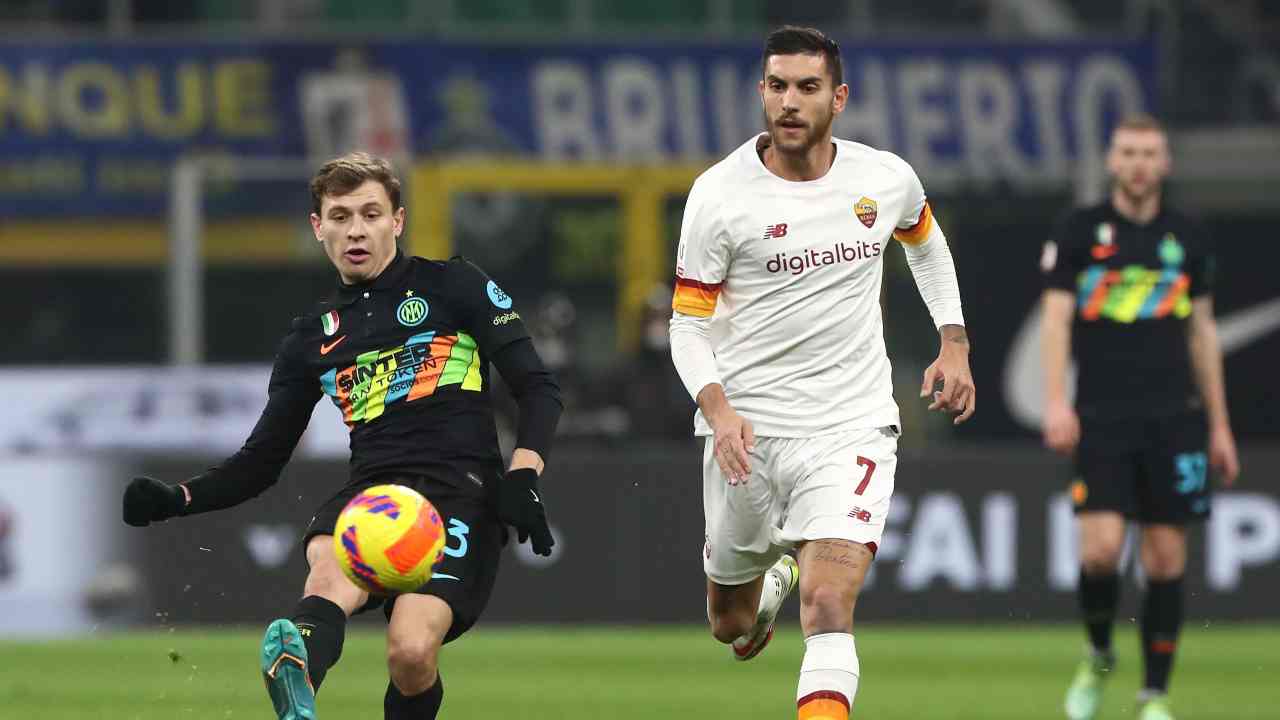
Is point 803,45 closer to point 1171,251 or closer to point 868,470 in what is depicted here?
point 868,470

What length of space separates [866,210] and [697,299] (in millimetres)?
593

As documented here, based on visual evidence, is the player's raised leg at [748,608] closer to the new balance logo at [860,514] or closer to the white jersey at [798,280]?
the white jersey at [798,280]

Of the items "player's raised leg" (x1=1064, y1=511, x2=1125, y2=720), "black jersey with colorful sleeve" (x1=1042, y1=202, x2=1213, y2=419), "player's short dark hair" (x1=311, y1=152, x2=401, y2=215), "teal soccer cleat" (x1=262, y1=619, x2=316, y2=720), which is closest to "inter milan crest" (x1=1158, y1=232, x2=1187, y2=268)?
"black jersey with colorful sleeve" (x1=1042, y1=202, x2=1213, y2=419)

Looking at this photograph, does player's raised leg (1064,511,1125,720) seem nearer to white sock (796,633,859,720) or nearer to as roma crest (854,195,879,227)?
as roma crest (854,195,879,227)

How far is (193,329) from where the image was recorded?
1734 centimetres

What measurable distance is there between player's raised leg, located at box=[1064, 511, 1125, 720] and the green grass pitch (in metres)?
0.42

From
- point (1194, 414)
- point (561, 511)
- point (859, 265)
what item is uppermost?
point (859, 265)

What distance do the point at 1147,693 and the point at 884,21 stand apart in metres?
11.7

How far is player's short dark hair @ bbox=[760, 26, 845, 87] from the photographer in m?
6.94

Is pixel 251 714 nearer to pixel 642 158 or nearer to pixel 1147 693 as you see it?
pixel 1147 693

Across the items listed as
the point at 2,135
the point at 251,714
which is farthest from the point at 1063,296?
the point at 2,135

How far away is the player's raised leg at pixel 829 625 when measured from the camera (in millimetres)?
6578

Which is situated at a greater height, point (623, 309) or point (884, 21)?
point (884, 21)

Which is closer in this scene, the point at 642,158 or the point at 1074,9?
the point at 642,158
